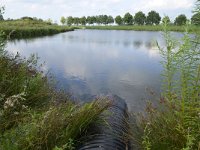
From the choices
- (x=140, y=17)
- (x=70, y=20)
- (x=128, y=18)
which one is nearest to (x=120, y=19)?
(x=128, y=18)

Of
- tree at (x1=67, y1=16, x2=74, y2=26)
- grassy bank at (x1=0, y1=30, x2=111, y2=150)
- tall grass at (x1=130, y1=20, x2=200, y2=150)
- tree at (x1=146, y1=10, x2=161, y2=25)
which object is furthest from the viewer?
tree at (x1=67, y1=16, x2=74, y2=26)

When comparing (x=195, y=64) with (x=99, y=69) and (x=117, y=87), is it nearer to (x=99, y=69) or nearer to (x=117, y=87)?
(x=117, y=87)

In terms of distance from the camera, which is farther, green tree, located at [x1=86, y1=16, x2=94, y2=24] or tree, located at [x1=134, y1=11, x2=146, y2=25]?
green tree, located at [x1=86, y1=16, x2=94, y2=24]

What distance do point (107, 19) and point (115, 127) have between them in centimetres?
11000

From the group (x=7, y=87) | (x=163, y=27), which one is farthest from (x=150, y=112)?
(x=7, y=87)

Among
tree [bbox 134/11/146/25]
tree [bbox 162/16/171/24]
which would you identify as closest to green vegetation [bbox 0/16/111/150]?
tree [bbox 162/16/171/24]

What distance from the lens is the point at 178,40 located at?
3086 mm

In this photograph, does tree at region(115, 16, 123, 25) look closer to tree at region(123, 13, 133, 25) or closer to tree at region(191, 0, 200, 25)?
tree at region(123, 13, 133, 25)

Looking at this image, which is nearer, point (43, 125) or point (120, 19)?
point (43, 125)

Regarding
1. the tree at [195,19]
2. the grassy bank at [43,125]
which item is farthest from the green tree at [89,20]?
the tree at [195,19]

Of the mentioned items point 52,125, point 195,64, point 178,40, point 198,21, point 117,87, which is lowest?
point 117,87

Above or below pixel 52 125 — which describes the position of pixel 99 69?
below

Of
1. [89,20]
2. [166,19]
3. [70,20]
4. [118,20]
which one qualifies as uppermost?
[70,20]

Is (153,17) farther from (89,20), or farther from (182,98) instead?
(182,98)
